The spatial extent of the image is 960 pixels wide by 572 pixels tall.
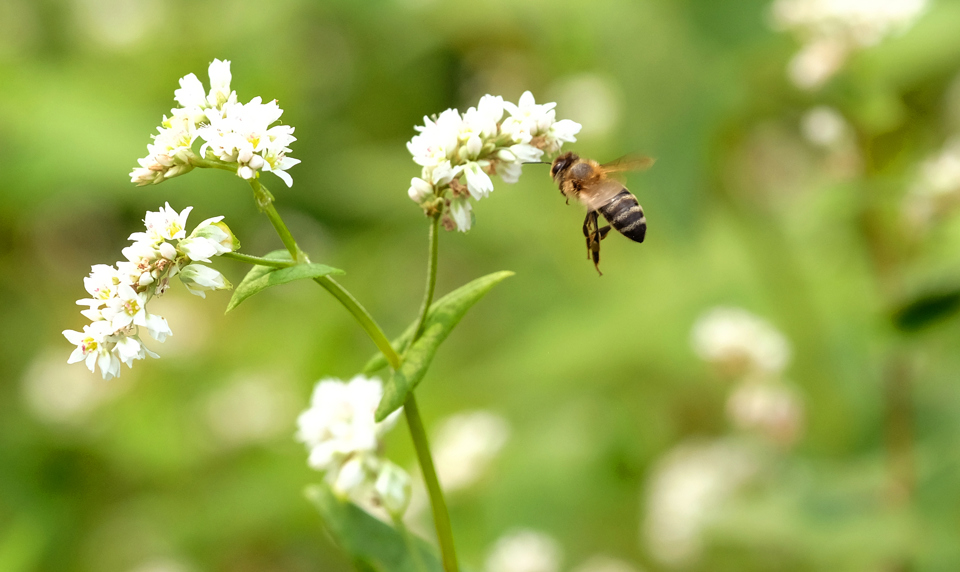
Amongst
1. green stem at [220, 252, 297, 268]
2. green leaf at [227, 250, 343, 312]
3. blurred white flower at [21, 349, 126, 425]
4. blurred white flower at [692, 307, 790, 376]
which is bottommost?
green leaf at [227, 250, 343, 312]

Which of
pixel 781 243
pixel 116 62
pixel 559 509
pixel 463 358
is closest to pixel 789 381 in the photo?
pixel 781 243

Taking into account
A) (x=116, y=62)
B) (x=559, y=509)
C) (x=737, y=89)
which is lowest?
(x=559, y=509)

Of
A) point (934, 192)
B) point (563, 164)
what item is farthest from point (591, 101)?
point (563, 164)

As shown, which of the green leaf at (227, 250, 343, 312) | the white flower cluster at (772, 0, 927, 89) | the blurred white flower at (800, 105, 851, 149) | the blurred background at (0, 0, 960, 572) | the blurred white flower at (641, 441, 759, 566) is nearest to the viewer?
the green leaf at (227, 250, 343, 312)

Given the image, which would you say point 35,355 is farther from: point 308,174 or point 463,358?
point 463,358

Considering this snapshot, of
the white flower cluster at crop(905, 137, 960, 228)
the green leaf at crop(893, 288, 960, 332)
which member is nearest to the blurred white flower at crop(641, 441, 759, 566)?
the green leaf at crop(893, 288, 960, 332)

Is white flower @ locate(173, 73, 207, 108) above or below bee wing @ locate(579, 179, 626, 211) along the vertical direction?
below

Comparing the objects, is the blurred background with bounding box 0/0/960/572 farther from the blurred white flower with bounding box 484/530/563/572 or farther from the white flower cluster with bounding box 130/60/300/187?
the white flower cluster with bounding box 130/60/300/187
